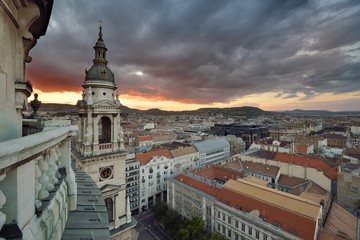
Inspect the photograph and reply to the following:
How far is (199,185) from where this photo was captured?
123ft

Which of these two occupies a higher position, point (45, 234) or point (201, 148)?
point (45, 234)

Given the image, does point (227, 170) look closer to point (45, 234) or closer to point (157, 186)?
point (157, 186)

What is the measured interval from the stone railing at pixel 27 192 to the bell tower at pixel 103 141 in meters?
12.4

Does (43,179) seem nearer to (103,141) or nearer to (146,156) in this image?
(103,141)

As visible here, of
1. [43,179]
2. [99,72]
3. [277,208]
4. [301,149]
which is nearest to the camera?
[43,179]

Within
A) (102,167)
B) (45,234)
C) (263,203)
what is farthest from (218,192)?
(45,234)

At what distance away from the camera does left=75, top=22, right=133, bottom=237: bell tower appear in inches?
613

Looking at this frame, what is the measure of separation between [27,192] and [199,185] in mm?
37046

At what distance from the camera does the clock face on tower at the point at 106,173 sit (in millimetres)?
16031

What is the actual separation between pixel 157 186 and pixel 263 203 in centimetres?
3165

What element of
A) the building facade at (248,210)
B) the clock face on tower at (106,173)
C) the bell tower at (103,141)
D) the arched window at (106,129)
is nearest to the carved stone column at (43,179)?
the bell tower at (103,141)

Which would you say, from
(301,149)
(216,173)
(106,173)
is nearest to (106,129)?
(106,173)

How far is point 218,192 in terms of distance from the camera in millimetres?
33812

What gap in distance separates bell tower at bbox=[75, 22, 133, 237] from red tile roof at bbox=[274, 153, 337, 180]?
1822 inches
